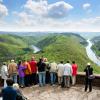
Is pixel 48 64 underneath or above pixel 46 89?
above

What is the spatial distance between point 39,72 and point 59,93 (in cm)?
220

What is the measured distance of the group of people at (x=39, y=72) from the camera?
1611 cm

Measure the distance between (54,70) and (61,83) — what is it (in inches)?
35.3

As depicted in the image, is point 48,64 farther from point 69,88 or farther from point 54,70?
point 69,88

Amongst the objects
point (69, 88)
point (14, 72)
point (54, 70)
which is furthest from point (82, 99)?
point (14, 72)

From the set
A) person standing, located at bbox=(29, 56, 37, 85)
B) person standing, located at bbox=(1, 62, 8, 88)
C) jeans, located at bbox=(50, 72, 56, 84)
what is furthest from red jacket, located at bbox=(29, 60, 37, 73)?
person standing, located at bbox=(1, 62, 8, 88)

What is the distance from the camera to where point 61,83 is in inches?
643

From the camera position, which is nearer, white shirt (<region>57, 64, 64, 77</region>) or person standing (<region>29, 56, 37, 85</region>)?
white shirt (<region>57, 64, 64, 77</region>)

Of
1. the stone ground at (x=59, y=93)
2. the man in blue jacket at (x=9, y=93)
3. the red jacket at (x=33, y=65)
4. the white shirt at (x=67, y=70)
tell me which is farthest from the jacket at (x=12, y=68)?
the man in blue jacket at (x=9, y=93)

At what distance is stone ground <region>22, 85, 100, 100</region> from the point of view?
1414 cm

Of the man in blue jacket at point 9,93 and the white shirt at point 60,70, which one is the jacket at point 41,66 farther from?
the man in blue jacket at point 9,93

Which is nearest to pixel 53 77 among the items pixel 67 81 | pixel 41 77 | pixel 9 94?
pixel 41 77

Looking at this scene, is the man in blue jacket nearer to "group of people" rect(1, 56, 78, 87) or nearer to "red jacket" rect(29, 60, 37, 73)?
"group of people" rect(1, 56, 78, 87)

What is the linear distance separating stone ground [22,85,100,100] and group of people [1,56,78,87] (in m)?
0.51
